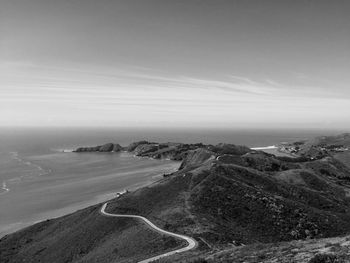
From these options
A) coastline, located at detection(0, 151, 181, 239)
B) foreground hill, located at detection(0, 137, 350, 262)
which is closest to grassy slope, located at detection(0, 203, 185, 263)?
foreground hill, located at detection(0, 137, 350, 262)

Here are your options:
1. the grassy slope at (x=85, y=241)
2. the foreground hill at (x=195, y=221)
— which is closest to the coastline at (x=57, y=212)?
the grassy slope at (x=85, y=241)

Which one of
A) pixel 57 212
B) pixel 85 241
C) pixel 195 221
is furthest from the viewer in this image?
pixel 57 212

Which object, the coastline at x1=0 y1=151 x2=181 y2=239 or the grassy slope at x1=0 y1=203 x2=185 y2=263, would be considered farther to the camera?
the coastline at x1=0 y1=151 x2=181 y2=239

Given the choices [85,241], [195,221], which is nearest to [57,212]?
[85,241]

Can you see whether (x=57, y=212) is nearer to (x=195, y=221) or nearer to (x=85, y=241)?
(x=85, y=241)

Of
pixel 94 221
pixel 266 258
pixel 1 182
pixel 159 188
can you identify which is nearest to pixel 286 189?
pixel 159 188

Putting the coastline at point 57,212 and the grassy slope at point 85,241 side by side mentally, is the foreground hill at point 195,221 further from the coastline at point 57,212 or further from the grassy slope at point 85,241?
the coastline at point 57,212

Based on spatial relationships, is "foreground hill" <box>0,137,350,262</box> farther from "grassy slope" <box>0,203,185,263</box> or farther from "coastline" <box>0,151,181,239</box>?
"coastline" <box>0,151,181,239</box>

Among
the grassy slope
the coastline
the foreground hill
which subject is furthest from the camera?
the coastline

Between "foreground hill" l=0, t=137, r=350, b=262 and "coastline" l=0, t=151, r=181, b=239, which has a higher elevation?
"foreground hill" l=0, t=137, r=350, b=262
